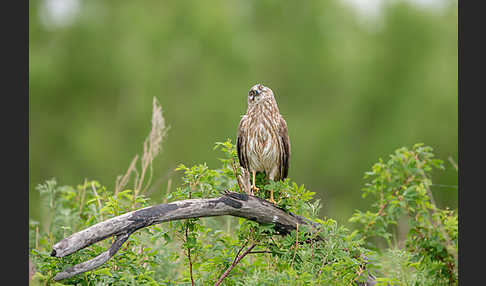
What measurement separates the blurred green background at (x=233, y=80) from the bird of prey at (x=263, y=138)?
12.9m

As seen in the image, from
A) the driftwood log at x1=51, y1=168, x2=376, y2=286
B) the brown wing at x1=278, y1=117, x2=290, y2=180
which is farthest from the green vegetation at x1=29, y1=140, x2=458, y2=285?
the brown wing at x1=278, y1=117, x2=290, y2=180

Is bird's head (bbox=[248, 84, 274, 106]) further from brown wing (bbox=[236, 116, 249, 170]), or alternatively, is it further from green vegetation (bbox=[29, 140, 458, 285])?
green vegetation (bbox=[29, 140, 458, 285])

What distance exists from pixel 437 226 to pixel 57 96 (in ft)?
59.0

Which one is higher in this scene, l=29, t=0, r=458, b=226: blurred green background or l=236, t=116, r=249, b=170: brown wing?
l=29, t=0, r=458, b=226: blurred green background

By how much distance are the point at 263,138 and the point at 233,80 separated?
15.3 meters

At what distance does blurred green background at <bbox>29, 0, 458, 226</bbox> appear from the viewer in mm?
19109

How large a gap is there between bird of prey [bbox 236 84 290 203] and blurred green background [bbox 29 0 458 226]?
42.4 feet

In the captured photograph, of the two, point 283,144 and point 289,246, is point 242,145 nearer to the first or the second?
point 283,144

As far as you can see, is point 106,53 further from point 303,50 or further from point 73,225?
point 73,225

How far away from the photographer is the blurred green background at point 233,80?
19.1 meters

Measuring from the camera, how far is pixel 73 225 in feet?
18.3

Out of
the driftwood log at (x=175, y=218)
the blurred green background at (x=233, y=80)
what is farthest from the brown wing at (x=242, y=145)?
the blurred green background at (x=233, y=80)

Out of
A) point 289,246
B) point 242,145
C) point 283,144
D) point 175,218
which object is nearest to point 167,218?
point 175,218

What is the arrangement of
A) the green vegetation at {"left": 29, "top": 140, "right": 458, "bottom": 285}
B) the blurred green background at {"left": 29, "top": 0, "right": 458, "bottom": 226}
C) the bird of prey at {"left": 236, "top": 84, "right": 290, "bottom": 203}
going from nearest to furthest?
the green vegetation at {"left": 29, "top": 140, "right": 458, "bottom": 285}, the bird of prey at {"left": 236, "top": 84, "right": 290, "bottom": 203}, the blurred green background at {"left": 29, "top": 0, "right": 458, "bottom": 226}
